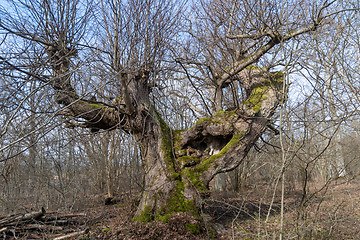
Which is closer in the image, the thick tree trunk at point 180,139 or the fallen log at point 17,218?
the fallen log at point 17,218

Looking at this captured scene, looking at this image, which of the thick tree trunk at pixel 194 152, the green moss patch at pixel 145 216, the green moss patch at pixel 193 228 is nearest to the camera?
the green moss patch at pixel 193 228

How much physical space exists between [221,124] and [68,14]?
4140 millimetres

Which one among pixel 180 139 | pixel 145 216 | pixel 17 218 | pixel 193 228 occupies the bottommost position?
pixel 193 228

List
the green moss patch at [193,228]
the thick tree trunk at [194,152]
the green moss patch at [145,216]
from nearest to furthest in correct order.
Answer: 1. the green moss patch at [193,228]
2. the green moss patch at [145,216]
3. the thick tree trunk at [194,152]

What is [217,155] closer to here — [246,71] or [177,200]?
[177,200]

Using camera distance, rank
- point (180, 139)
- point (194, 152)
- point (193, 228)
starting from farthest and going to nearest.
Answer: point (180, 139)
point (194, 152)
point (193, 228)

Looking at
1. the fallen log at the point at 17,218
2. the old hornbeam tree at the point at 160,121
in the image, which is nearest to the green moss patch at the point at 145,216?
the old hornbeam tree at the point at 160,121

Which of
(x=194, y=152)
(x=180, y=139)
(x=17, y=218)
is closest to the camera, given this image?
(x=17, y=218)

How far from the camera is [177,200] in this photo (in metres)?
4.88

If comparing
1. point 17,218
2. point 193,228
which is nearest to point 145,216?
point 193,228

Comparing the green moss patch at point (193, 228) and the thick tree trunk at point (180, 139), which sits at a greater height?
the thick tree trunk at point (180, 139)

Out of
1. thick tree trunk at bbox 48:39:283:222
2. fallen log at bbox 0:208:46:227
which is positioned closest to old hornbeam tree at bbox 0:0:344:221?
thick tree trunk at bbox 48:39:283:222

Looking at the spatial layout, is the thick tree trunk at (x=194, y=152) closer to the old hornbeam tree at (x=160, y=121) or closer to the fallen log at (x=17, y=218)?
the old hornbeam tree at (x=160, y=121)

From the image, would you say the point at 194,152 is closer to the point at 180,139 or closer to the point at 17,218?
the point at 180,139
